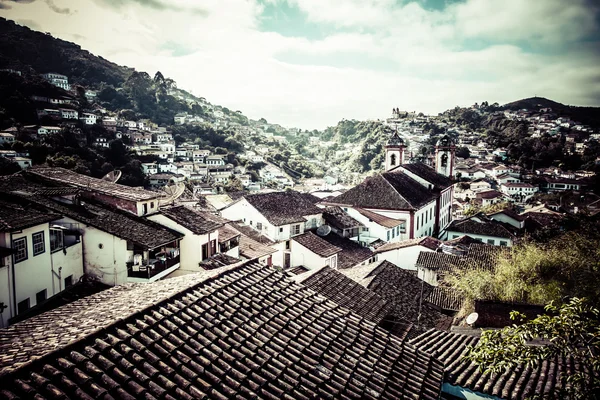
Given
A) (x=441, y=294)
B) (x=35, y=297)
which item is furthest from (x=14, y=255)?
(x=441, y=294)

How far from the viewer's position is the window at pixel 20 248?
1365 cm

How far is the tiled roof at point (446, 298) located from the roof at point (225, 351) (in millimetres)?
11221

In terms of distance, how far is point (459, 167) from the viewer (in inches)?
3939

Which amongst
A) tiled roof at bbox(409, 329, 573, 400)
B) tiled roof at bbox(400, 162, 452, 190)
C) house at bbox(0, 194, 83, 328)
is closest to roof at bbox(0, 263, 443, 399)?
tiled roof at bbox(409, 329, 573, 400)

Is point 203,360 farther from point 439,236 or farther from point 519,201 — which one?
point 519,201

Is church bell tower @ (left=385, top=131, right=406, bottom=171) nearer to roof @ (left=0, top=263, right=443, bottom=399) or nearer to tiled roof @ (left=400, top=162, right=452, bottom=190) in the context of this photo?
tiled roof @ (left=400, top=162, right=452, bottom=190)

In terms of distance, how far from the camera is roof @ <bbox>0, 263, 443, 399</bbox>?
3.70m

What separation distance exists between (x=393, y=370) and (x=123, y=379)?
3.61 metres

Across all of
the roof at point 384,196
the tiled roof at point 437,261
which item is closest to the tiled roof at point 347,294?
the tiled roof at point 437,261

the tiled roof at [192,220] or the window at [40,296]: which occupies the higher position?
the tiled roof at [192,220]

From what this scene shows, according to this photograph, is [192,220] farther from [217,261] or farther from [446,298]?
[446,298]

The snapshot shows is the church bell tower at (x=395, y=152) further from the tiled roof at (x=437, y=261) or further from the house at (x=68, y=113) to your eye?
the house at (x=68, y=113)

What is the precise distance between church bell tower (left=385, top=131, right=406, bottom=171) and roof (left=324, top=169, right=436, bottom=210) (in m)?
7.57

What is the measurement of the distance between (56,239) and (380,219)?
24.2 meters
